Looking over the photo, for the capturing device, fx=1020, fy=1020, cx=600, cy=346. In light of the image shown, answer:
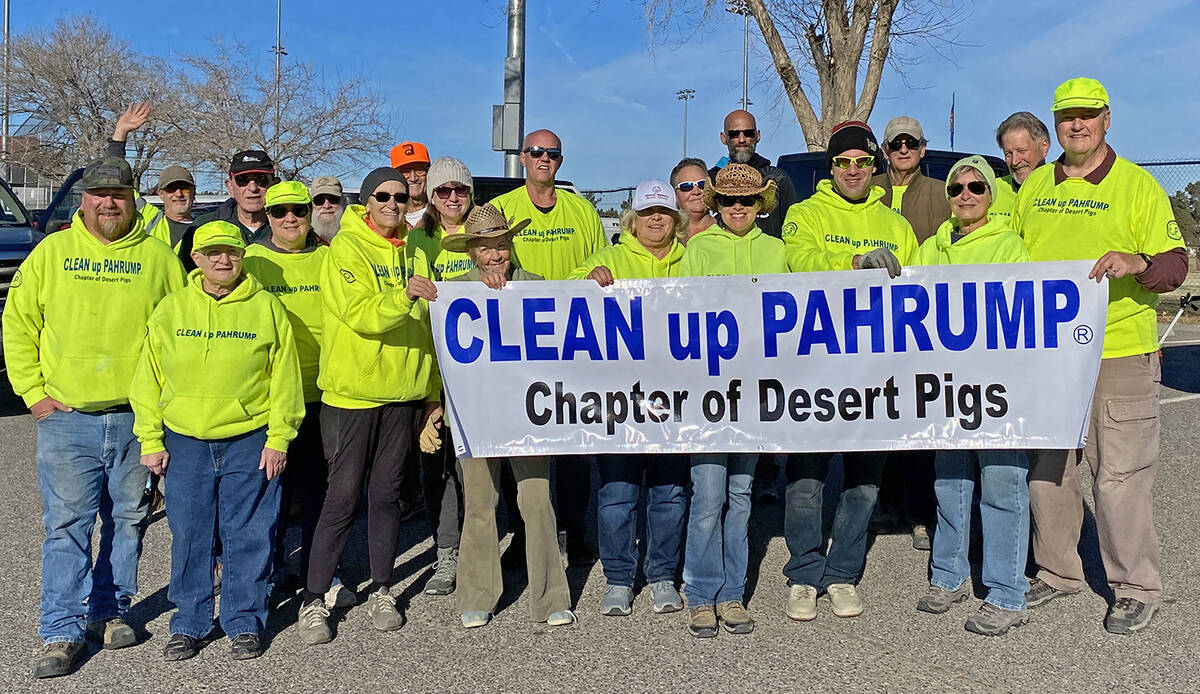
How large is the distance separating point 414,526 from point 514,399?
2.09 metres

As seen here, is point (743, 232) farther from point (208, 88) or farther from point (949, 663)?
point (208, 88)

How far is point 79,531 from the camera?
4.24 m

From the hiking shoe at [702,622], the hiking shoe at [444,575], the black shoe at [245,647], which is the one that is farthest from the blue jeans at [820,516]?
the black shoe at [245,647]

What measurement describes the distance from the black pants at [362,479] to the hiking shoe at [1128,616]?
326 centimetres

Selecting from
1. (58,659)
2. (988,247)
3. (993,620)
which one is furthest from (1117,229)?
(58,659)

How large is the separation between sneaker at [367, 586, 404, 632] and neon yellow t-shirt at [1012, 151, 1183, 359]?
338 centimetres

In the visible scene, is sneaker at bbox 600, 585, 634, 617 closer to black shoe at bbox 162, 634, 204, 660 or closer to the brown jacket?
black shoe at bbox 162, 634, 204, 660

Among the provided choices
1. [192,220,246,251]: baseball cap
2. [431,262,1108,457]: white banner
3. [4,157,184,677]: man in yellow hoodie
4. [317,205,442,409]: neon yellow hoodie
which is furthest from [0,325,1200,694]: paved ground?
[192,220,246,251]: baseball cap

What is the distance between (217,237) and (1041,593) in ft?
13.3

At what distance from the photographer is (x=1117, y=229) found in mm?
4547

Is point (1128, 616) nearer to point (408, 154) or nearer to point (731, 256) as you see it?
point (731, 256)

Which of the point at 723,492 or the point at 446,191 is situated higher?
the point at 446,191

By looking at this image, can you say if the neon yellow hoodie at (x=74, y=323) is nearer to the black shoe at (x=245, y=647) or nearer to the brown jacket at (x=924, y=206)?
the black shoe at (x=245, y=647)

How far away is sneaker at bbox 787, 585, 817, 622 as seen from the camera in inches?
185
